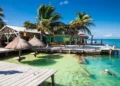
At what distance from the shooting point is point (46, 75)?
21.8 feet

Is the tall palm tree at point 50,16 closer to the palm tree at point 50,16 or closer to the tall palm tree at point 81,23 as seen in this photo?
the palm tree at point 50,16

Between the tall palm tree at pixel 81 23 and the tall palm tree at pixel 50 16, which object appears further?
the tall palm tree at pixel 81 23

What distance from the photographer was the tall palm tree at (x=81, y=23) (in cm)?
2695

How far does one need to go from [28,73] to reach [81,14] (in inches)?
967

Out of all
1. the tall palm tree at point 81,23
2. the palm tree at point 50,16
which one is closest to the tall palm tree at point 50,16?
the palm tree at point 50,16

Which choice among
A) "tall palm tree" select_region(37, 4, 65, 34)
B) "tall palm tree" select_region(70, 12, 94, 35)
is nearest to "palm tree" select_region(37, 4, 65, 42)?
"tall palm tree" select_region(37, 4, 65, 34)

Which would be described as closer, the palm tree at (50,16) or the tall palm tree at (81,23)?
the palm tree at (50,16)

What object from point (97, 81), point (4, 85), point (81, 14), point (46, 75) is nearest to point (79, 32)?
point (81, 14)

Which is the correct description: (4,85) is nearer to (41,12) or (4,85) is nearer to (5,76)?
(5,76)

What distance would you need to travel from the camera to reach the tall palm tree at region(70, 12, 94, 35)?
26953mm

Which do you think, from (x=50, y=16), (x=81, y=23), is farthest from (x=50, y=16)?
(x=81, y=23)

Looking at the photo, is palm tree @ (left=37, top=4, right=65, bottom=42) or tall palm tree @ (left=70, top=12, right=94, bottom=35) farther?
tall palm tree @ (left=70, top=12, right=94, bottom=35)

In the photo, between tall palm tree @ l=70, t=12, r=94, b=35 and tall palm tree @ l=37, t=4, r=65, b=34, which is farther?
tall palm tree @ l=70, t=12, r=94, b=35

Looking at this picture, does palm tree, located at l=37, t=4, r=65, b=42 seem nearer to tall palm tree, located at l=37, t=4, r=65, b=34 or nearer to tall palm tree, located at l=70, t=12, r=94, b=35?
tall palm tree, located at l=37, t=4, r=65, b=34
